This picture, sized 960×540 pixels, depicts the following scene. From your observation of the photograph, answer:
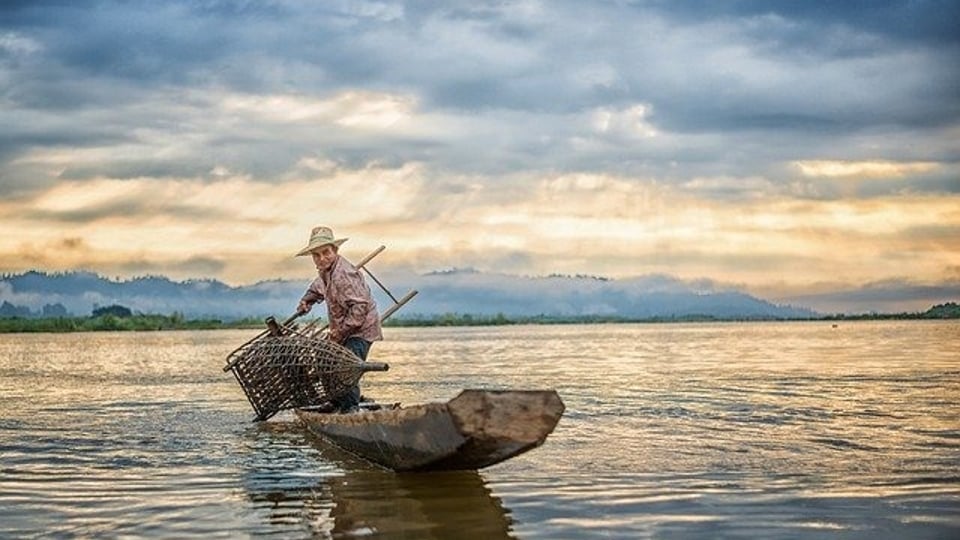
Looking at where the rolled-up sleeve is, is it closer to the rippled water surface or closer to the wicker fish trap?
the wicker fish trap

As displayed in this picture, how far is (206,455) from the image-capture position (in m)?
10.8

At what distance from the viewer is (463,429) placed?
7.50 m

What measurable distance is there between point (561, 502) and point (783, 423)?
5.71 m

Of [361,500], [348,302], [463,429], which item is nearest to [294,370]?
[348,302]

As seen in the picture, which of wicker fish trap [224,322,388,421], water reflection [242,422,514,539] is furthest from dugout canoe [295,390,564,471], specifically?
wicker fish trap [224,322,388,421]

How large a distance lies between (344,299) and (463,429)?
12.8 ft

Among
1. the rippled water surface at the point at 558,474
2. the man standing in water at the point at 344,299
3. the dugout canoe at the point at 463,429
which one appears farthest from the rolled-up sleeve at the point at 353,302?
the dugout canoe at the point at 463,429

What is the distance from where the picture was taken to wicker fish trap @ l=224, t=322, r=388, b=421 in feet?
35.9

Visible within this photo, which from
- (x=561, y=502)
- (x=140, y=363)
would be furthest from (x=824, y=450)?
(x=140, y=363)

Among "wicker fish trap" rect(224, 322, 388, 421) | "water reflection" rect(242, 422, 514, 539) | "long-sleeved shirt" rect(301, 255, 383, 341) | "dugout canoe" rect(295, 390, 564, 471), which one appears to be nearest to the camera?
"water reflection" rect(242, 422, 514, 539)

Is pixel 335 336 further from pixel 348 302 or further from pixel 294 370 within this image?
pixel 294 370

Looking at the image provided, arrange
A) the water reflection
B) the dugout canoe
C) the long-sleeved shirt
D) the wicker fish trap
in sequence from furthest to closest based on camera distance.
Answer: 1. the long-sleeved shirt
2. the wicker fish trap
3. the dugout canoe
4. the water reflection

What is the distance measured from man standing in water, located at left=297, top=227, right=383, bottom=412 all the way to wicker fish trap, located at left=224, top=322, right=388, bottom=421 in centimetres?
23

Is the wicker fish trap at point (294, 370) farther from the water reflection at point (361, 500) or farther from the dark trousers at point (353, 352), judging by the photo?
the water reflection at point (361, 500)
